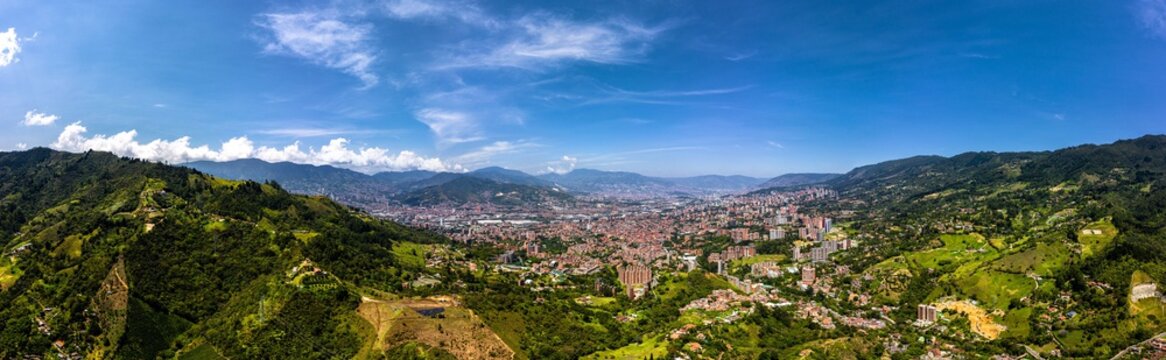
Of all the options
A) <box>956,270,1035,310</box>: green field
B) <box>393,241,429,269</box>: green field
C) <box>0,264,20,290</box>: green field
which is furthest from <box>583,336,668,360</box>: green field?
<box>0,264,20,290</box>: green field

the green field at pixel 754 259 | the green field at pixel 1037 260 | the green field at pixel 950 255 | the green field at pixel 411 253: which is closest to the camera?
the green field at pixel 1037 260

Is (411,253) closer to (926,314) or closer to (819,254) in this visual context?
(926,314)

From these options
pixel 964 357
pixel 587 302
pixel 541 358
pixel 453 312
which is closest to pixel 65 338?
pixel 453 312

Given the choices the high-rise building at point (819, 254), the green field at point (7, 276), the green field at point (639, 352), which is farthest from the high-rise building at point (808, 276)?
the green field at point (7, 276)

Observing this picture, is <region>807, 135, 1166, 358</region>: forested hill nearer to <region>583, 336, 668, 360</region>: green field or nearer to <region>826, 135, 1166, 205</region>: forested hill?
<region>826, 135, 1166, 205</region>: forested hill

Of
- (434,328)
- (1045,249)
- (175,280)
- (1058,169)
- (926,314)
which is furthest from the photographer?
(1058,169)

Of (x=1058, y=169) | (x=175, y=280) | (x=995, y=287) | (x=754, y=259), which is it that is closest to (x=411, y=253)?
(x=175, y=280)

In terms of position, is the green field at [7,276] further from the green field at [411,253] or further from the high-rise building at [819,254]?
the high-rise building at [819,254]
